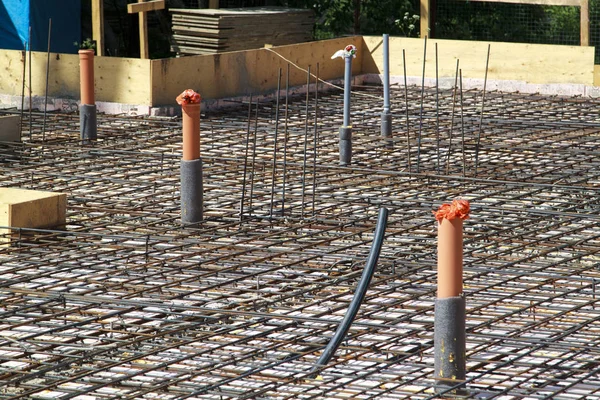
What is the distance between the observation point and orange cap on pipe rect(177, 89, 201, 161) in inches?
387

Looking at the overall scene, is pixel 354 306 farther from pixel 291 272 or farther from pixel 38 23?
pixel 38 23

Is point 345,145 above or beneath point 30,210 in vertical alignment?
above

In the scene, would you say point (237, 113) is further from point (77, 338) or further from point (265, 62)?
point (77, 338)

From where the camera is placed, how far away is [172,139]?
565 inches

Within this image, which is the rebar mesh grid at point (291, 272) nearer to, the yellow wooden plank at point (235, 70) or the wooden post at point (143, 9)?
the yellow wooden plank at point (235, 70)

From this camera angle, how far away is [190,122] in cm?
985

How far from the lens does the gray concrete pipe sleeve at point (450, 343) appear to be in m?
6.28

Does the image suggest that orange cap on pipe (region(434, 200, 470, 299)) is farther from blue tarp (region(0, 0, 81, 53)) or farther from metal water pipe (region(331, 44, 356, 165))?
blue tarp (region(0, 0, 81, 53))

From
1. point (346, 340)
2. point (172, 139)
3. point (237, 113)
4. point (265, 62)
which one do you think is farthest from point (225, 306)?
point (265, 62)

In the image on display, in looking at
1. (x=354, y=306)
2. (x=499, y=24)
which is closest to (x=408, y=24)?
(x=499, y=24)

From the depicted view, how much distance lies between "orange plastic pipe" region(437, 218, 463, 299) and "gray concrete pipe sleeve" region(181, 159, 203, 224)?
3.99 metres

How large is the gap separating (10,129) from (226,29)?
6109 mm

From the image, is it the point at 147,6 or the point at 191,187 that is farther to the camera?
the point at 147,6

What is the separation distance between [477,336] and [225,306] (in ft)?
5.77
